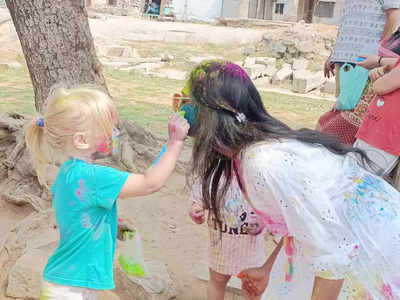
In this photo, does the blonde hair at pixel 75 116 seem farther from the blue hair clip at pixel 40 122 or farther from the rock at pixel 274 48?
the rock at pixel 274 48

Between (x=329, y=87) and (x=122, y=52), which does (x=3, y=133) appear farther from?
(x=122, y=52)

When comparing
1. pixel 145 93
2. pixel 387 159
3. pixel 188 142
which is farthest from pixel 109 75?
pixel 387 159

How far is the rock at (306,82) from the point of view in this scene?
12392 mm

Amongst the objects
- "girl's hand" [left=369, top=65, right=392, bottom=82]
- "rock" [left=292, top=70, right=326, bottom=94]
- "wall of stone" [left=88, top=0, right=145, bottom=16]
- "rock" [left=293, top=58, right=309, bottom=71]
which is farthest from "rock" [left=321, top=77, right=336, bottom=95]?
"wall of stone" [left=88, top=0, right=145, bottom=16]

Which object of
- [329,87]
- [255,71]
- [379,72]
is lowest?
[329,87]

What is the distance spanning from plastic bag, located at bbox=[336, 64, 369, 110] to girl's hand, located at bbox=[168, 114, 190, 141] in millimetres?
1218

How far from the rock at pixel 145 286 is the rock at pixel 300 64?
12683 millimetres

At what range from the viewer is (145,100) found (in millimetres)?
9383

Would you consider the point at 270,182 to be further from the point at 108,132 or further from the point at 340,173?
the point at 108,132

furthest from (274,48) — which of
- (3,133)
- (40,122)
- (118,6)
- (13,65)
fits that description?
(40,122)

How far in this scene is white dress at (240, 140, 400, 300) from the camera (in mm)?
1707

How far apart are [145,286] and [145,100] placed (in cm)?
693

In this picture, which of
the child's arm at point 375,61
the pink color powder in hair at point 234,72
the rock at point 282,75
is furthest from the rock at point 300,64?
the pink color powder in hair at point 234,72

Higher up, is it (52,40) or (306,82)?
(52,40)
